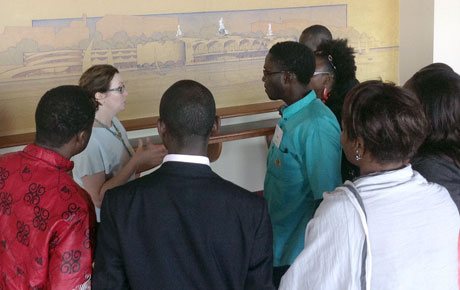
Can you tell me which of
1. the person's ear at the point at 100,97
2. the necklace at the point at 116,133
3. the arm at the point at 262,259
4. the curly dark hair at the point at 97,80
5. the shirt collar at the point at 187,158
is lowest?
the arm at the point at 262,259

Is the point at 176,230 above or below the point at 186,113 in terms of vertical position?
below

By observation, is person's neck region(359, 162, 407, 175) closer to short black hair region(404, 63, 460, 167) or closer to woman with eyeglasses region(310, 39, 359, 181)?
short black hair region(404, 63, 460, 167)

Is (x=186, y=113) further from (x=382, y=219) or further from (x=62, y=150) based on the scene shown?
(x=382, y=219)

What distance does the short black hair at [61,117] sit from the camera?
1.78m

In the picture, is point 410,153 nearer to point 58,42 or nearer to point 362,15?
point 58,42

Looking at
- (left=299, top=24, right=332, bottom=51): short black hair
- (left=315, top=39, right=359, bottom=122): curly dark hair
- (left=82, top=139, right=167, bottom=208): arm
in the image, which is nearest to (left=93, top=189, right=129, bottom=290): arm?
(left=82, top=139, right=167, bottom=208): arm

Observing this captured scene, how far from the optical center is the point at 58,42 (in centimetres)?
374

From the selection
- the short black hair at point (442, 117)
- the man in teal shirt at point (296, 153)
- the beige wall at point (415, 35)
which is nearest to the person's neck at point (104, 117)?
the man in teal shirt at point (296, 153)

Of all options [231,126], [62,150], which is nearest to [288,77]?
[62,150]

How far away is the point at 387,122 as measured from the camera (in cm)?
151

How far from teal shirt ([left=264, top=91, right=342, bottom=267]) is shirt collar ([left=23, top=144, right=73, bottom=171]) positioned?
95cm

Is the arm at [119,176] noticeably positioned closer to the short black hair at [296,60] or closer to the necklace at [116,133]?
the necklace at [116,133]

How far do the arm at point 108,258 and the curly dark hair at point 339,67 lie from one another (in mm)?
1640

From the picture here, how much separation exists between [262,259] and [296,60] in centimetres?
108
